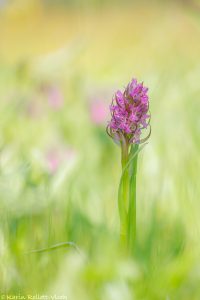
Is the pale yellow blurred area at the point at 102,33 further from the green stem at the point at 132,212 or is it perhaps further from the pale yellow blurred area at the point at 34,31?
the green stem at the point at 132,212

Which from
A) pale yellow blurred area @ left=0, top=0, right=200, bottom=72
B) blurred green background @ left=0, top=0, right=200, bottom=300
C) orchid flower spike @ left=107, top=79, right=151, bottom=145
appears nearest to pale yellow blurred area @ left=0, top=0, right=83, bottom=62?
pale yellow blurred area @ left=0, top=0, right=200, bottom=72

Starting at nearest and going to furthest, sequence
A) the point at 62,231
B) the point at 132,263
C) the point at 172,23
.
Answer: the point at 132,263
the point at 62,231
the point at 172,23

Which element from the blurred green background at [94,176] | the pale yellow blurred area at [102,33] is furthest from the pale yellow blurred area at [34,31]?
the blurred green background at [94,176]

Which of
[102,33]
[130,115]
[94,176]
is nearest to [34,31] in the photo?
[102,33]

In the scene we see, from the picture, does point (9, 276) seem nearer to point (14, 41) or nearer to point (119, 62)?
point (119, 62)

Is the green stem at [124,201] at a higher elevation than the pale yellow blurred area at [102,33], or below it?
below

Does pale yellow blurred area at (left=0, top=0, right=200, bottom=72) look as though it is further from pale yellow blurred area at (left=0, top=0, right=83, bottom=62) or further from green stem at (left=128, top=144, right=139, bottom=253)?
green stem at (left=128, top=144, right=139, bottom=253)

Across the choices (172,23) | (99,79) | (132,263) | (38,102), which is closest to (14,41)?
(172,23)

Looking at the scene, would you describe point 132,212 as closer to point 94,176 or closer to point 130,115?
point 130,115
